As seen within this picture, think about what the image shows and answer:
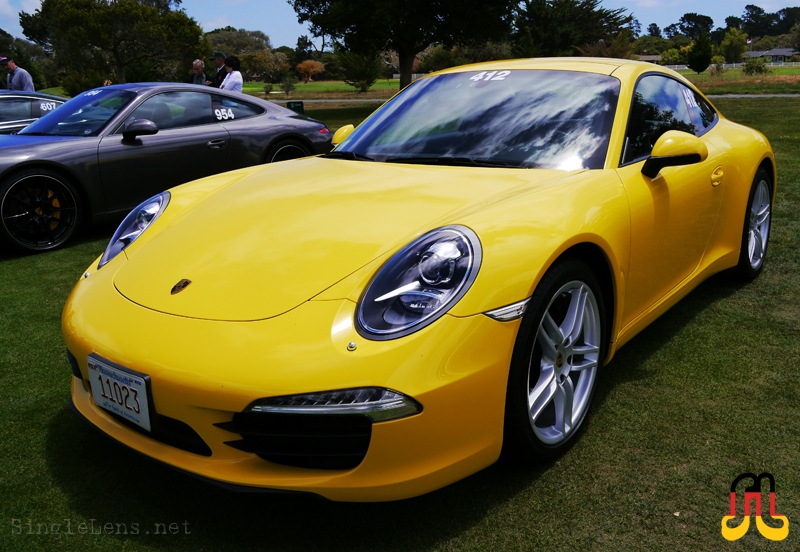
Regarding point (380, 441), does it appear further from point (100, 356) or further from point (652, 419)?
point (652, 419)

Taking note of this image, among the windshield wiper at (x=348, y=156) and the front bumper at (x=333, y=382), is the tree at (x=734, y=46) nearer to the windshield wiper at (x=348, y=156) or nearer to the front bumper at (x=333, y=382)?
the windshield wiper at (x=348, y=156)

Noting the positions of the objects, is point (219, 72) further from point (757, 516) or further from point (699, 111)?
point (757, 516)

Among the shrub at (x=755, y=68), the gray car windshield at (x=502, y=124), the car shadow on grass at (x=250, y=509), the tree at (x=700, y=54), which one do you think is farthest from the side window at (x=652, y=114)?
the tree at (x=700, y=54)

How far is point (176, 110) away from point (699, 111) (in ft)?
14.2

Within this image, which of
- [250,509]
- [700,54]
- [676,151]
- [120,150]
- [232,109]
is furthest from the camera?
[700,54]

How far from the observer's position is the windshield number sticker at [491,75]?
3.09 meters

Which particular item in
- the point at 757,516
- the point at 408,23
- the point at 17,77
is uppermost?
the point at 408,23

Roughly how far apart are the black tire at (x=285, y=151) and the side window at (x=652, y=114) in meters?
3.90

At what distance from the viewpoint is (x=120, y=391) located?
196cm

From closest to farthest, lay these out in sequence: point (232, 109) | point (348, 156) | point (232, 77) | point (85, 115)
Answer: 1. point (348, 156)
2. point (85, 115)
3. point (232, 109)
4. point (232, 77)

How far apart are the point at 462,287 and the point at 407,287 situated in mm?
157

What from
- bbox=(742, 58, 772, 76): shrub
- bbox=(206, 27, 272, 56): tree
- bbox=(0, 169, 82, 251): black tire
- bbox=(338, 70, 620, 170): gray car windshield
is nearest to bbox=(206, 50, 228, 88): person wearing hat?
bbox=(0, 169, 82, 251): black tire

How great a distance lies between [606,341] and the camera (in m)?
2.50

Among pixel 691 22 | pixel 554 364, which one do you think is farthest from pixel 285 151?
pixel 691 22
